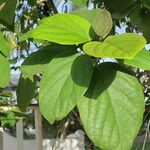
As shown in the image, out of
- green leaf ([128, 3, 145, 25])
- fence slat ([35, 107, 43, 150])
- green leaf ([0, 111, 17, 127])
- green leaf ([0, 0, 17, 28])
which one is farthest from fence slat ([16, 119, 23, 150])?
green leaf ([0, 0, 17, 28])

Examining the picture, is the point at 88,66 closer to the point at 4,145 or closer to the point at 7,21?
the point at 7,21

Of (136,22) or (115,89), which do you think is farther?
(136,22)

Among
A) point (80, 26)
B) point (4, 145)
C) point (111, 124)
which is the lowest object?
point (4, 145)

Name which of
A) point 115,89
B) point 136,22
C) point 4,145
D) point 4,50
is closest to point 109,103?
point 115,89

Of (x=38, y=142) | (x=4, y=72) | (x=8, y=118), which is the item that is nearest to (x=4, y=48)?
(x=4, y=72)

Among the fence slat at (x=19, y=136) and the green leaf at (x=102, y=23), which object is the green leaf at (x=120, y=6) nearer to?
the green leaf at (x=102, y=23)

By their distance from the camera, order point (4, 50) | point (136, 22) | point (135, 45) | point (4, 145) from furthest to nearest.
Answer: point (4, 145) → point (136, 22) → point (4, 50) → point (135, 45)

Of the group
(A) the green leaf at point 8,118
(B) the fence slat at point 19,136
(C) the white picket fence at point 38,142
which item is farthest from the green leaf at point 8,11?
(B) the fence slat at point 19,136

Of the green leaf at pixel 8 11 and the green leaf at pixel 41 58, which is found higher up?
the green leaf at pixel 8 11
